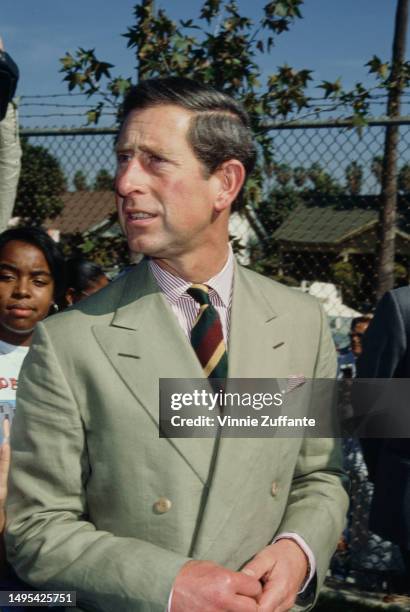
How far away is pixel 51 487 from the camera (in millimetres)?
1869

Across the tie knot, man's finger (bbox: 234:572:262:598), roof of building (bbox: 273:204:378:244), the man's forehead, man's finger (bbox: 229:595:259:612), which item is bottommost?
man's finger (bbox: 229:595:259:612)

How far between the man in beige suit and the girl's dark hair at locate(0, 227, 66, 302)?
124 centimetres

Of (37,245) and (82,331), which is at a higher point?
(37,245)

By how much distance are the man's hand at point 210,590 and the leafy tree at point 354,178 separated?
9.50 feet

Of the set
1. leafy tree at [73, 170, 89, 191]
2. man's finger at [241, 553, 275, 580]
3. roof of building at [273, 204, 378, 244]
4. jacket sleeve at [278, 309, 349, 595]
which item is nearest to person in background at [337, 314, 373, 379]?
roof of building at [273, 204, 378, 244]

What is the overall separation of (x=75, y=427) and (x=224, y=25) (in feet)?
11.3

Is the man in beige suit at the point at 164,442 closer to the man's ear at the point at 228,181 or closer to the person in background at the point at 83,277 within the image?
the man's ear at the point at 228,181

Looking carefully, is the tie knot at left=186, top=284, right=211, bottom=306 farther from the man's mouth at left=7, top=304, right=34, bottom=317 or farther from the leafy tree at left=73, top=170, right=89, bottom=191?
the leafy tree at left=73, top=170, right=89, bottom=191

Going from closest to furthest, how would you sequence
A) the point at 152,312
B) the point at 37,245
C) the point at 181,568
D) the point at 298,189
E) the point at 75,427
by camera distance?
the point at 181,568, the point at 75,427, the point at 152,312, the point at 37,245, the point at 298,189

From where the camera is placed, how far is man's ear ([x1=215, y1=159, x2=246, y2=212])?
2.13 meters

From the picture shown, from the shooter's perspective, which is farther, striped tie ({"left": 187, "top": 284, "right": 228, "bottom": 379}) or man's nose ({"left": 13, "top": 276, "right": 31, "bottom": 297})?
man's nose ({"left": 13, "top": 276, "right": 31, "bottom": 297})

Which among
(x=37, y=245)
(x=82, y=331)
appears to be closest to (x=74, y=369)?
(x=82, y=331)

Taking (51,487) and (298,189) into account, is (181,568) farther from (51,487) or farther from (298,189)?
(298,189)

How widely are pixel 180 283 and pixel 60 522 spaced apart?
706 millimetres
